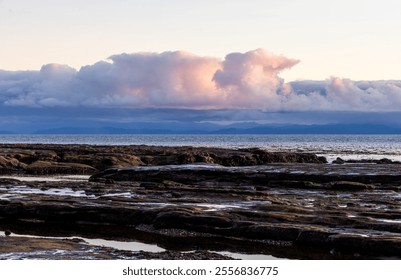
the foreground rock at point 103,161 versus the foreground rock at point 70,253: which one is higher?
the foreground rock at point 103,161

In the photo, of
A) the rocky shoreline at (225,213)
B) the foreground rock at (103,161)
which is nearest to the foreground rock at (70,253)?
the rocky shoreline at (225,213)

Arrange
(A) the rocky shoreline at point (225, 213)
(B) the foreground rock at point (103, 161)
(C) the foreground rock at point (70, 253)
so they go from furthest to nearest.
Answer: (B) the foreground rock at point (103, 161) < (A) the rocky shoreline at point (225, 213) < (C) the foreground rock at point (70, 253)

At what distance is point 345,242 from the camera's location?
25844mm

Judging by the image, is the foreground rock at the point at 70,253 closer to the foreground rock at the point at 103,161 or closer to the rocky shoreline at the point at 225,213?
the rocky shoreline at the point at 225,213

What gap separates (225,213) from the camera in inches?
1292

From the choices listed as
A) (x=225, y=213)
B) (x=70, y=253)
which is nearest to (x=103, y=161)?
(x=225, y=213)

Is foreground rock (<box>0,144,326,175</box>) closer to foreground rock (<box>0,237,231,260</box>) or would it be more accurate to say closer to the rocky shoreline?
the rocky shoreline

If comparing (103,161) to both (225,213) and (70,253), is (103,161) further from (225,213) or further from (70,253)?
(70,253)

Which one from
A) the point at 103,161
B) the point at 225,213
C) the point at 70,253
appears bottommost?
the point at 70,253

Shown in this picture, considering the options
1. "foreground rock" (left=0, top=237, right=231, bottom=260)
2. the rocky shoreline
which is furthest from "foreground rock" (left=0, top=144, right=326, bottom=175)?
"foreground rock" (left=0, top=237, right=231, bottom=260)

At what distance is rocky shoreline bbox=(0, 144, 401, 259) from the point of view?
86.2 feet

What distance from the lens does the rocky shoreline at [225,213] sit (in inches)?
1034

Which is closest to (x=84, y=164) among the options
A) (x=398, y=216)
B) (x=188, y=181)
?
(x=188, y=181)

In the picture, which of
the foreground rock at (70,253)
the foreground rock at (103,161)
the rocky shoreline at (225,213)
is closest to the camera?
the foreground rock at (70,253)
